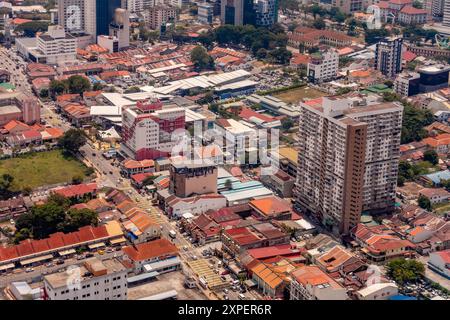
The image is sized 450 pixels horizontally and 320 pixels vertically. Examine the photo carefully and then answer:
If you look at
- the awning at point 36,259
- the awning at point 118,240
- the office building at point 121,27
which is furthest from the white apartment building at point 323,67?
the awning at point 36,259

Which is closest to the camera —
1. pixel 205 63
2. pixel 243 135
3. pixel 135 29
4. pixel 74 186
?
pixel 74 186

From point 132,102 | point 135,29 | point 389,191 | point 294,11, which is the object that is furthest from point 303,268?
point 294,11

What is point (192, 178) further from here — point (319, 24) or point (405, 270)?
point (319, 24)

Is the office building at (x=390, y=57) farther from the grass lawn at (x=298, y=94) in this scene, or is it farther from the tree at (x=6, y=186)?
the tree at (x=6, y=186)

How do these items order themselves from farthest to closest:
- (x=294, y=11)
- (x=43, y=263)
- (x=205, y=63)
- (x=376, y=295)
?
(x=294, y=11), (x=205, y=63), (x=43, y=263), (x=376, y=295)

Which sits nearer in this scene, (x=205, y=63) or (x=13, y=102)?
(x=13, y=102)

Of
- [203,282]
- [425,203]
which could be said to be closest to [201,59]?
[425,203]

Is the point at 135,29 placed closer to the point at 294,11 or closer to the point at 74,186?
the point at 294,11
